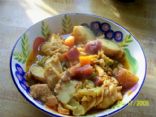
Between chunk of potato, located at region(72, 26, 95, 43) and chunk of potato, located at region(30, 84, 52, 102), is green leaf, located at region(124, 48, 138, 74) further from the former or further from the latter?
chunk of potato, located at region(30, 84, 52, 102)

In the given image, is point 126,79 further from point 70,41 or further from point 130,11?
point 130,11

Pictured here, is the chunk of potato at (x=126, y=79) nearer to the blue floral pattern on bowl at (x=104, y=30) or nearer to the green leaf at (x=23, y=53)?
the blue floral pattern on bowl at (x=104, y=30)

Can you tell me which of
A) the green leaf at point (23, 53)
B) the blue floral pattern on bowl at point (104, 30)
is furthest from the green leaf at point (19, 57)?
the blue floral pattern on bowl at point (104, 30)

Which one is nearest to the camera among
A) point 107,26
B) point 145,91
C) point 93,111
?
point 93,111

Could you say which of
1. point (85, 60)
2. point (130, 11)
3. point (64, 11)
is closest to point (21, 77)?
point (85, 60)

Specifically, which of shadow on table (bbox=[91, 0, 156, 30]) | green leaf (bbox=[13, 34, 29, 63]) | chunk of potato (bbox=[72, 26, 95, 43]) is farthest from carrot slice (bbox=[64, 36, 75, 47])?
shadow on table (bbox=[91, 0, 156, 30])

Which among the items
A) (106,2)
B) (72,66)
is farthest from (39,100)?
(106,2)

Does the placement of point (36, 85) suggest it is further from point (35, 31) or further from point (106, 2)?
point (106, 2)
